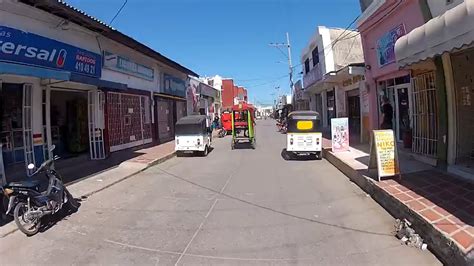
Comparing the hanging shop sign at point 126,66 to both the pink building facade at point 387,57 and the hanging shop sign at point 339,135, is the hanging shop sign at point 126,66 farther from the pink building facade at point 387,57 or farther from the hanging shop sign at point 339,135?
the pink building facade at point 387,57

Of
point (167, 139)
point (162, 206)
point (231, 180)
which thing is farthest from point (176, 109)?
point (162, 206)

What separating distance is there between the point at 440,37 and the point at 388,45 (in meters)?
7.87

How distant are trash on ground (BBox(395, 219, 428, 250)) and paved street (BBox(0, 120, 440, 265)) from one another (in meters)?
0.14

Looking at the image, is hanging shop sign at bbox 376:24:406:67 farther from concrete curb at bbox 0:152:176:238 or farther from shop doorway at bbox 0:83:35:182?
shop doorway at bbox 0:83:35:182

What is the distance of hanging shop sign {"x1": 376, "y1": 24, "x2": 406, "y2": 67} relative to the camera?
13.5m

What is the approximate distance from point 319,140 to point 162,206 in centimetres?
910

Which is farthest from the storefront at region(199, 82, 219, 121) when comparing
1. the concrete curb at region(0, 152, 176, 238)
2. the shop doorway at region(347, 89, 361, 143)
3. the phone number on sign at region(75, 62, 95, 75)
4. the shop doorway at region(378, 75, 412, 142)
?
the phone number on sign at region(75, 62, 95, 75)

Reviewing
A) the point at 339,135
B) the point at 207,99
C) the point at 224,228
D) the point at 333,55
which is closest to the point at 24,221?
the point at 224,228

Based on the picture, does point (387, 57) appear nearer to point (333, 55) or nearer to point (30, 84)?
point (30, 84)

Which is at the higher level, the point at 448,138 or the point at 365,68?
the point at 365,68

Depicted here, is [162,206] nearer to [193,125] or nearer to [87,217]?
[87,217]

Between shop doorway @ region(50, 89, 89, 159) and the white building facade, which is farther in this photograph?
the white building facade

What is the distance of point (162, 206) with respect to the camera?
8.65 metres

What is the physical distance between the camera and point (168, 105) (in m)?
27.8
